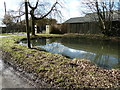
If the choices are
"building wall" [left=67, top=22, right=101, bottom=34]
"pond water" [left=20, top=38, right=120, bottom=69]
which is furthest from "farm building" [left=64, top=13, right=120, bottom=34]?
"pond water" [left=20, top=38, right=120, bottom=69]

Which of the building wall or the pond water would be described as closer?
the pond water

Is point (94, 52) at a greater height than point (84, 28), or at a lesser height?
lesser

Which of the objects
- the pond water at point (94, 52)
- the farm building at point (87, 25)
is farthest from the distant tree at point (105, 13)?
the pond water at point (94, 52)

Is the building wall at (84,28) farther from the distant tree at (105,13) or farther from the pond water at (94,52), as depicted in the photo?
the pond water at (94,52)

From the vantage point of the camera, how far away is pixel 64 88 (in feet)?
8.71

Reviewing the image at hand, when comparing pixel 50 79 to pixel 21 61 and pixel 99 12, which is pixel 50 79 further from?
pixel 99 12

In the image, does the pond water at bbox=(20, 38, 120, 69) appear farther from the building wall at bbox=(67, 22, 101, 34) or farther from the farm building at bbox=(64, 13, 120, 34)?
the building wall at bbox=(67, 22, 101, 34)

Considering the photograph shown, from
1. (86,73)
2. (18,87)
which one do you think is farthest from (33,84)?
(86,73)

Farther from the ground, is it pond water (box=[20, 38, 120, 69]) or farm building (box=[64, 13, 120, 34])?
farm building (box=[64, 13, 120, 34])

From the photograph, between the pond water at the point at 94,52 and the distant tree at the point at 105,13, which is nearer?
the pond water at the point at 94,52

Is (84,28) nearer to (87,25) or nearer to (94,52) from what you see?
(87,25)

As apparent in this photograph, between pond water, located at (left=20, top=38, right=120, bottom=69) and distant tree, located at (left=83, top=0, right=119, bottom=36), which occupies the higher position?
distant tree, located at (left=83, top=0, right=119, bottom=36)

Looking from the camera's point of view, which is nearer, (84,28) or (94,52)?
(94,52)

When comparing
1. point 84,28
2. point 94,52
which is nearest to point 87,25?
point 84,28
